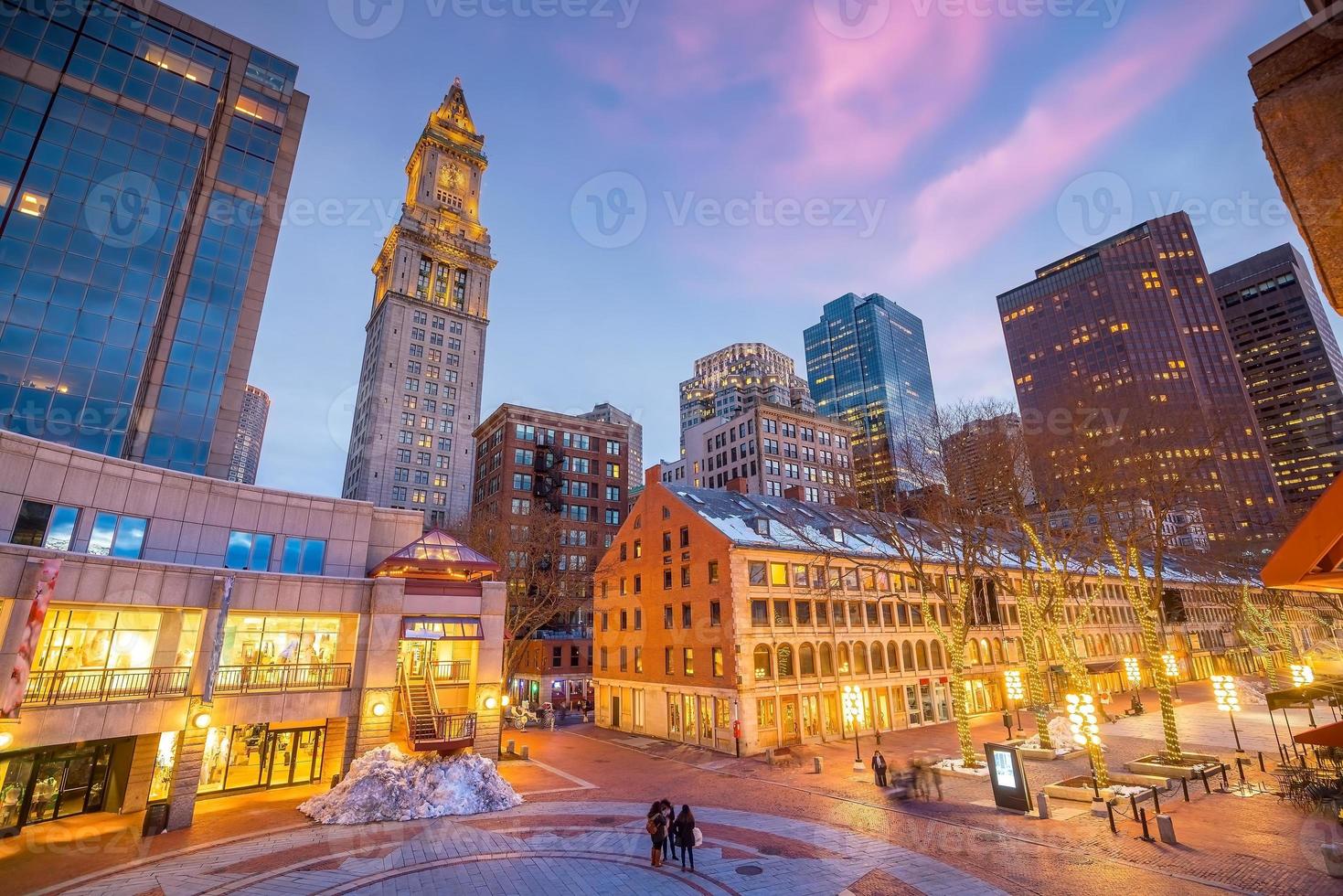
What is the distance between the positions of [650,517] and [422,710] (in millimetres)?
22300

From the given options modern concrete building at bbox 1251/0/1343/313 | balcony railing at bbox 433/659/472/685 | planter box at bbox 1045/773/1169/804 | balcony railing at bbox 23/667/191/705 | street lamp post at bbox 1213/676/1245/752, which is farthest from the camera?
balcony railing at bbox 433/659/472/685

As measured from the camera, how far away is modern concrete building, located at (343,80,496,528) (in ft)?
332

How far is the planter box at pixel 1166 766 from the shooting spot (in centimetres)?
2322

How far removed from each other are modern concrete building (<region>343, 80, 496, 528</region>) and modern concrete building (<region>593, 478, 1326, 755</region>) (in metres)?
56.3

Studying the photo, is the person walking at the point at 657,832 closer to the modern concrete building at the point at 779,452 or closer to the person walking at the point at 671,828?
the person walking at the point at 671,828

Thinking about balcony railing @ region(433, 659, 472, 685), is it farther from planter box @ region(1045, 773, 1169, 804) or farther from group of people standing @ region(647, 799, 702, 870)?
planter box @ region(1045, 773, 1169, 804)

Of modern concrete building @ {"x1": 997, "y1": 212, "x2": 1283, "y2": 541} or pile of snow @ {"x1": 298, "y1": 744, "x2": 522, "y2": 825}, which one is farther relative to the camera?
modern concrete building @ {"x1": 997, "y1": 212, "x2": 1283, "y2": 541}

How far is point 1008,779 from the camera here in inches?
845

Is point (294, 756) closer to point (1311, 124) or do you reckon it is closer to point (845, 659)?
point (845, 659)

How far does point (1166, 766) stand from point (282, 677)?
1401 inches

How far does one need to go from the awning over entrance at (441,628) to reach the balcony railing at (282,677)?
8.72 ft

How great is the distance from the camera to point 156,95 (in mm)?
44312

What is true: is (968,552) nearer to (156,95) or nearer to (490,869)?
(490,869)

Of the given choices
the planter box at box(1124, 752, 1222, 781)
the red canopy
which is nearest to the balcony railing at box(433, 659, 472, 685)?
the red canopy
